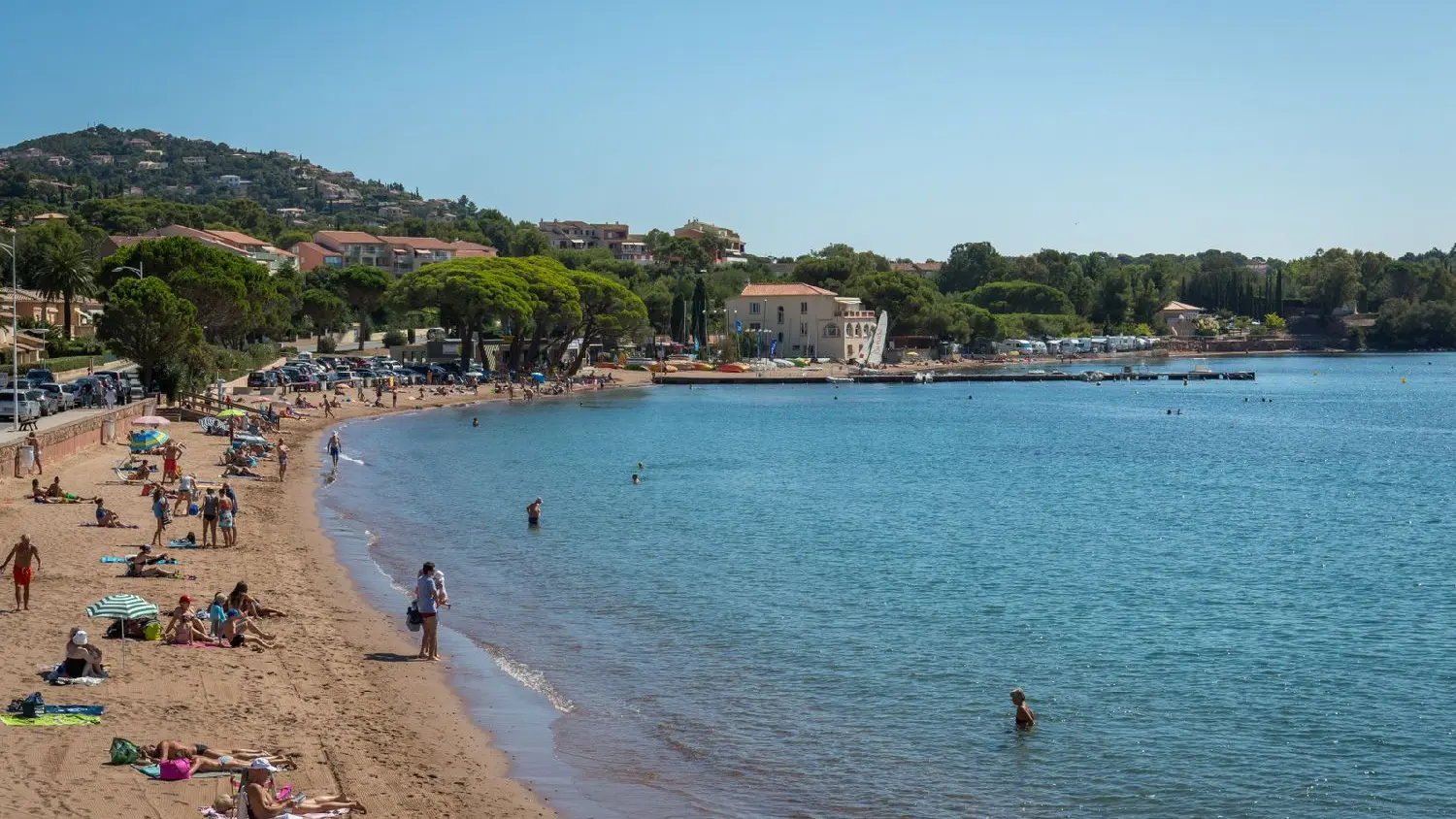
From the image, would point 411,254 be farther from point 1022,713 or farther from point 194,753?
point 194,753

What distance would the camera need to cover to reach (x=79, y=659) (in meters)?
17.5

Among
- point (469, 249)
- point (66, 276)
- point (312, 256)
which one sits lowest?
point (66, 276)

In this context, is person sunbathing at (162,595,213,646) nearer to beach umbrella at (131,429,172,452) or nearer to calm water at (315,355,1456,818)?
calm water at (315,355,1456,818)

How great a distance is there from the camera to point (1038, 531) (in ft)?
130

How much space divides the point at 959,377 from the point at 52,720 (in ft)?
392

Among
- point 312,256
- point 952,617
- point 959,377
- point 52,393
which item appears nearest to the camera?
point 952,617

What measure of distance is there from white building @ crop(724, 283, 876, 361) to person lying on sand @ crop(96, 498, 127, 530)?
10780 centimetres

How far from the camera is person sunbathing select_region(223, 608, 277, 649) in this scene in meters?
20.8

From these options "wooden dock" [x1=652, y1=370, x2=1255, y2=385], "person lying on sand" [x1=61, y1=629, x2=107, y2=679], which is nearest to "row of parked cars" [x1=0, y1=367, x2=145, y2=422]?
"person lying on sand" [x1=61, y1=629, x2=107, y2=679]

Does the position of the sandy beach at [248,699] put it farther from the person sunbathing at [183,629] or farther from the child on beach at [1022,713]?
the child on beach at [1022,713]

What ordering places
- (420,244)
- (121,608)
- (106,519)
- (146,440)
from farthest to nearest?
(420,244) < (146,440) < (106,519) < (121,608)

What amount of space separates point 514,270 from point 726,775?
287ft

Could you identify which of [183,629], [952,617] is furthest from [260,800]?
→ [952,617]

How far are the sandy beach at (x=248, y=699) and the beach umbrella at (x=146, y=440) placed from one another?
11.2 meters
